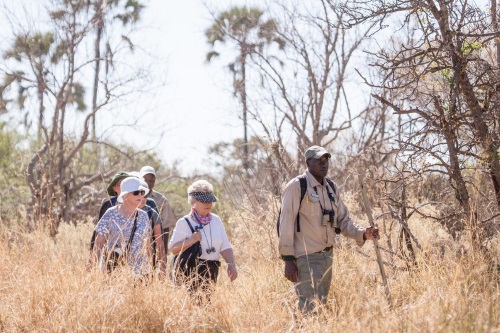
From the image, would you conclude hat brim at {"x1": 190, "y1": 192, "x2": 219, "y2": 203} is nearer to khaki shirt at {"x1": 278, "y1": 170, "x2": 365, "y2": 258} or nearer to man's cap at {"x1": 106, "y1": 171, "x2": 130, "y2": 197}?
man's cap at {"x1": 106, "y1": 171, "x2": 130, "y2": 197}

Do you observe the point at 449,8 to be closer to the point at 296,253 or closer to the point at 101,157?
the point at 296,253

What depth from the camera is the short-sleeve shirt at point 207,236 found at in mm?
7230

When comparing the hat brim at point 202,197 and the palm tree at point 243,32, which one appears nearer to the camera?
the hat brim at point 202,197

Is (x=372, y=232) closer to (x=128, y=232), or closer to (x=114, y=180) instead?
(x=128, y=232)

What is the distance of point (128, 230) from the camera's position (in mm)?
6867

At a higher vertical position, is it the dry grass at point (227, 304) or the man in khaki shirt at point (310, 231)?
the man in khaki shirt at point (310, 231)

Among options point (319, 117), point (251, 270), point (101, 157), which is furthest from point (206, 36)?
point (251, 270)

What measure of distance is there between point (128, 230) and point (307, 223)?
1.53m

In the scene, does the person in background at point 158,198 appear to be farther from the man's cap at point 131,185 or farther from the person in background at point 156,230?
the man's cap at point 131,185

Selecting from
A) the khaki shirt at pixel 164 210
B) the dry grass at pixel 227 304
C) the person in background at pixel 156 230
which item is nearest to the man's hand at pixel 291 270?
the dry grass at pixel 227 304

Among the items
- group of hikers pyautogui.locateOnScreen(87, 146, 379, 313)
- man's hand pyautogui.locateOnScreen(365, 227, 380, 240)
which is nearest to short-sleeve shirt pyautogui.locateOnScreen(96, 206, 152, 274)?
group of hikers pyautogui.locateOnScreen(87, 146, 379, 313)

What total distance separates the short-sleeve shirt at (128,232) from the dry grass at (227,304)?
0.26 meters

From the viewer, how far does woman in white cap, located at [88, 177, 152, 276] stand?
6.56m

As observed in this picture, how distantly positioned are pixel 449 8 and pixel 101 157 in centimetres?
1546
